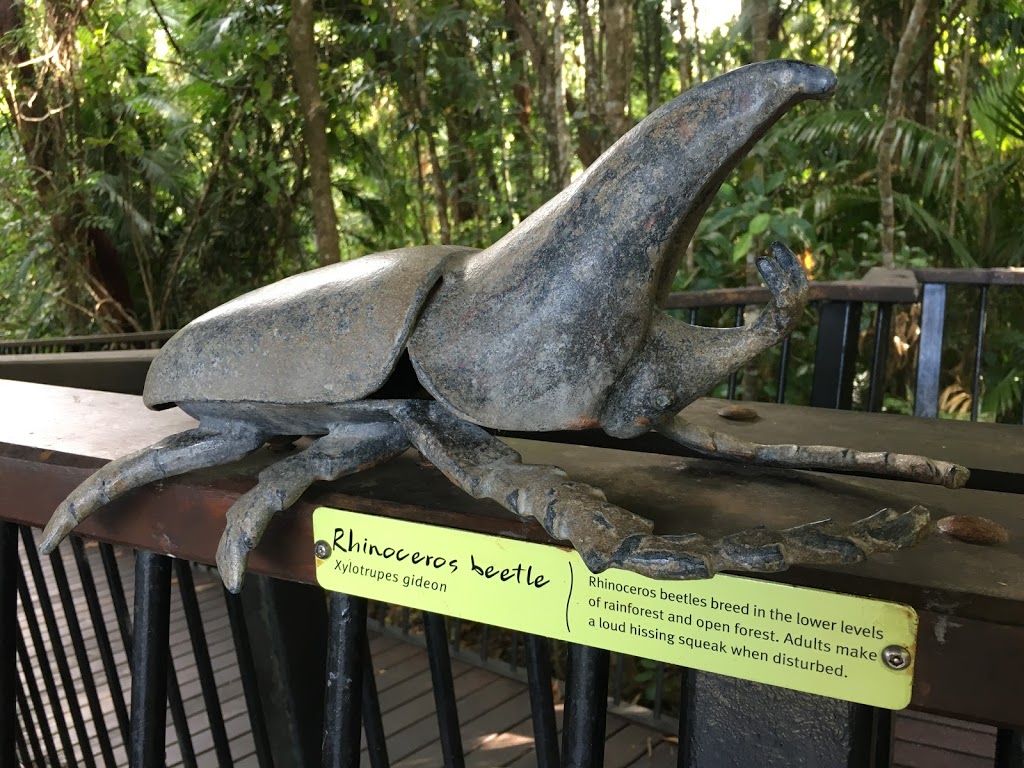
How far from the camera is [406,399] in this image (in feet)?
2.23

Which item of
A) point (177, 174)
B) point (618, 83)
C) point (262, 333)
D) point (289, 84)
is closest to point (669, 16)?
point (618, 83)

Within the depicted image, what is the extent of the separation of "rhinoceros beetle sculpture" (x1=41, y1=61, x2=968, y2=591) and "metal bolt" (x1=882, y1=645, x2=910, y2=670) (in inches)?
2.2

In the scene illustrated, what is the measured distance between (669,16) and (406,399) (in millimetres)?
4516

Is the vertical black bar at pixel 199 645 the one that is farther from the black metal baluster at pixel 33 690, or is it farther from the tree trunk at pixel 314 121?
the tree trunk at pixel 314 121

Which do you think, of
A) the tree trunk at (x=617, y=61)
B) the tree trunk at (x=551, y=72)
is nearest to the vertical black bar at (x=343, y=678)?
the tree trunk at (x=617, y=61)

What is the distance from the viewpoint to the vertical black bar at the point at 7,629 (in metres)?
1.04

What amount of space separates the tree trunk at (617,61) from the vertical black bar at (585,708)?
256 centimetres

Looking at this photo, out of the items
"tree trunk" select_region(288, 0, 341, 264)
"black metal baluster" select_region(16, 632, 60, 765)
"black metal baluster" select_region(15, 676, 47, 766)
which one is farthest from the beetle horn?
"tree trunk" select_region(288, 0, 341, 264)

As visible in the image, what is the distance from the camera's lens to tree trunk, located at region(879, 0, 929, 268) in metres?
2.75

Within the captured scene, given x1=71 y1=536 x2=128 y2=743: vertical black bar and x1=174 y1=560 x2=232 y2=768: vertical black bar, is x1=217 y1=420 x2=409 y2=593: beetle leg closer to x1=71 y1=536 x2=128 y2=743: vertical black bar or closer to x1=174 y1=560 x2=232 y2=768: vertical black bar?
x1=174 y1=560 x2=232 y2=768: vertical black bar

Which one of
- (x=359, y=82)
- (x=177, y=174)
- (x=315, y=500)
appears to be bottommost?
(x=315, y=500)

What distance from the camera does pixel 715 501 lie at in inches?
23.9

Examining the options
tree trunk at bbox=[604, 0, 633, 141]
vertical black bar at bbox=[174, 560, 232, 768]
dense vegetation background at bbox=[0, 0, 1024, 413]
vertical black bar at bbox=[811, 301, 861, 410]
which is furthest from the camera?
dense vegetation background at bbox=[0, 0, 1024, 413]

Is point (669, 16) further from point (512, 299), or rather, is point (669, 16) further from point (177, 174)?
point (512, 299)
